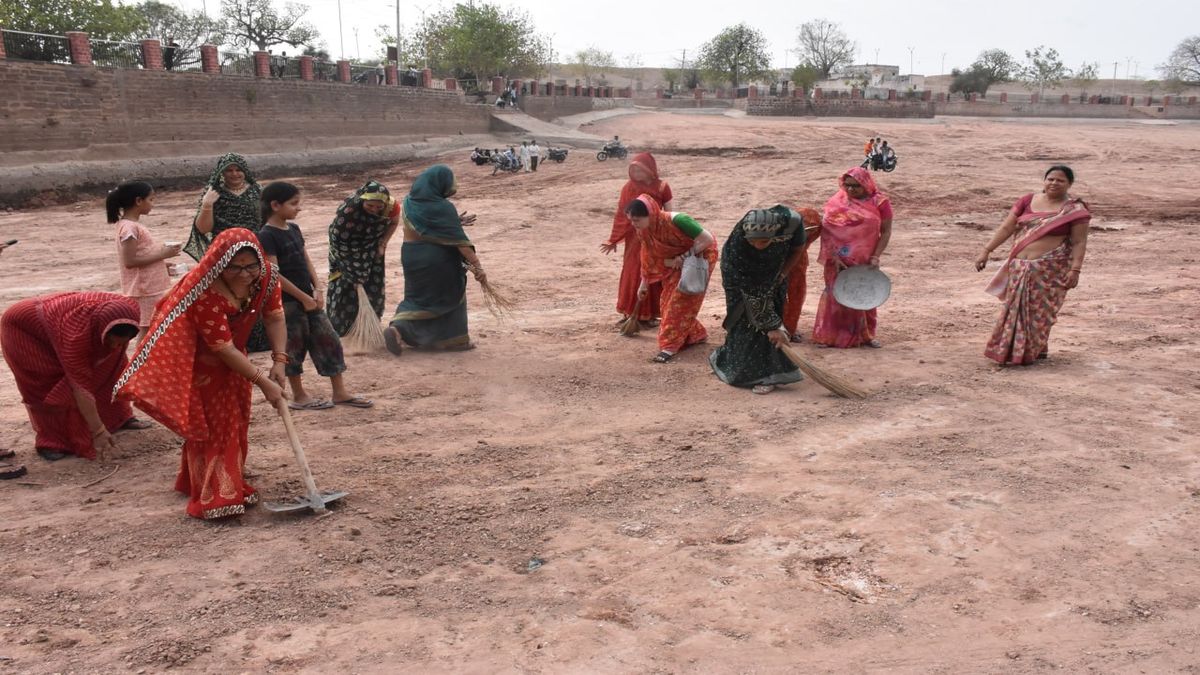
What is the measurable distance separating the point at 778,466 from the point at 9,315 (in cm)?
376

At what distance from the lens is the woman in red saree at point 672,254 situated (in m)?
6.12

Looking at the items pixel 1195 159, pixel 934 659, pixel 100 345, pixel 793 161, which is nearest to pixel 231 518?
pixel 100 345

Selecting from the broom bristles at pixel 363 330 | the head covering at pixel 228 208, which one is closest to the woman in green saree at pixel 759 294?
the broom bristles at pixel 363 330

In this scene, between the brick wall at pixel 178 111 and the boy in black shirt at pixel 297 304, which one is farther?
the brick wall at pixel 178 111

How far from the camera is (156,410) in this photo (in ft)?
11.0

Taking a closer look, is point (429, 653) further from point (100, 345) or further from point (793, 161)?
point (793, 161)

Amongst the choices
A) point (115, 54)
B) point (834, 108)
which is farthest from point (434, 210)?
point (834, 108)

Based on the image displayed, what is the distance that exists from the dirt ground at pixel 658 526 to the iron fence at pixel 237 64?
699 inches

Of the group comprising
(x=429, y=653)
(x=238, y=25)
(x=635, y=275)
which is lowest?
(x=429, y=653)

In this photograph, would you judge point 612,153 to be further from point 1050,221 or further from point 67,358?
point 67,358

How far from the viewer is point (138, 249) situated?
5.10 metres

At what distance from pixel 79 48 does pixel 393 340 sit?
50.2 ft

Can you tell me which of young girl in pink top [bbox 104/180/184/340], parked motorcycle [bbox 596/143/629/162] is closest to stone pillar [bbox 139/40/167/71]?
parked motorcycle [bbox 596/143/629/162]

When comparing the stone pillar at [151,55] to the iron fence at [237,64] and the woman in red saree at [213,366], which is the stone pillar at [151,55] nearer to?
the iron fence at [237,64]
